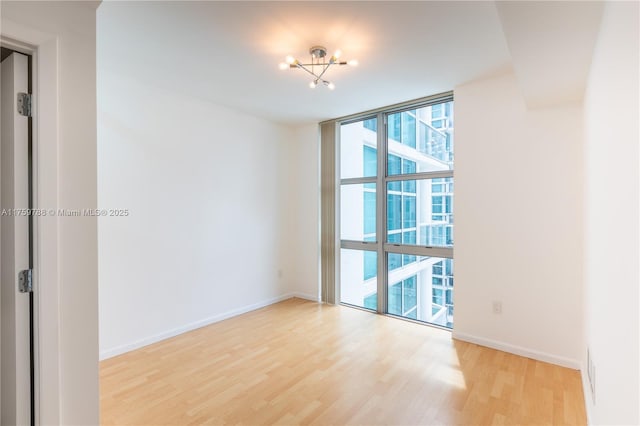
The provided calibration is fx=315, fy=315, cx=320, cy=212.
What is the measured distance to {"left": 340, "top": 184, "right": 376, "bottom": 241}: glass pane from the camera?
4371mm

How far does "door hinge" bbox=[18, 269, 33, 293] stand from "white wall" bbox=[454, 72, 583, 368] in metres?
3.40

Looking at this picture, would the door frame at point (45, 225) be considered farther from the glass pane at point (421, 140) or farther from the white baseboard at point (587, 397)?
the glass pane at point (421, 140)

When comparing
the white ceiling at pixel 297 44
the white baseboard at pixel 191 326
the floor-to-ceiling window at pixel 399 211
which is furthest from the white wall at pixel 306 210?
the white ceiling at pixel 297 44

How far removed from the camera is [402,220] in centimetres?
407

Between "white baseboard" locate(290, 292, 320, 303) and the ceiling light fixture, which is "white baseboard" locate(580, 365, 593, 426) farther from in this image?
"white baseboard" locate(290, 292, 320, 303)

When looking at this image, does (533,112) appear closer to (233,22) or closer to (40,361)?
(233,22)

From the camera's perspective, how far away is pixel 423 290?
3.92 meters

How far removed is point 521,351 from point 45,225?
3.70m

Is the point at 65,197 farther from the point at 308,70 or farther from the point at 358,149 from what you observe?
the point at 358,149

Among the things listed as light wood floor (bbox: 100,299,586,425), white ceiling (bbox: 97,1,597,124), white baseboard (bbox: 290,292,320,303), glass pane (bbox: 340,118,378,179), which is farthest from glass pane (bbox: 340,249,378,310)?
white ceiling (bbox: 97,1,597,124)

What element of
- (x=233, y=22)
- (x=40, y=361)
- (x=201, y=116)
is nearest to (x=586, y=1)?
(x=233, y=22)

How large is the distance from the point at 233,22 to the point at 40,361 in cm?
224

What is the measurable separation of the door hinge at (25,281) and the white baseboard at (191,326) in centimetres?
186

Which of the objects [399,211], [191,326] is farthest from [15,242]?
[399,211]
